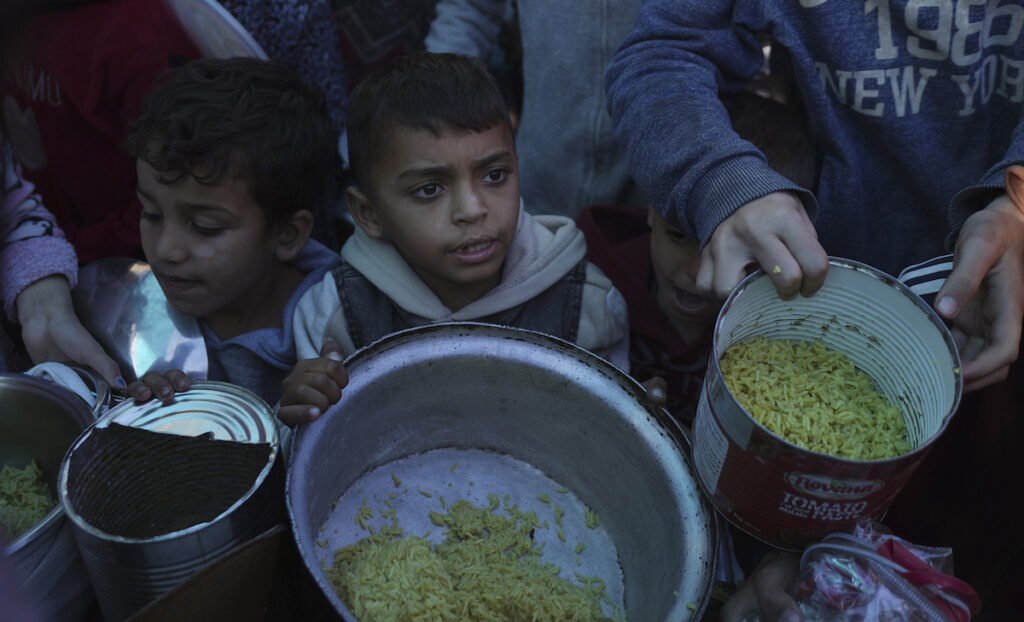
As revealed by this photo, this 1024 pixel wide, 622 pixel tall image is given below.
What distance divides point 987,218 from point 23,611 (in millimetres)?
1532

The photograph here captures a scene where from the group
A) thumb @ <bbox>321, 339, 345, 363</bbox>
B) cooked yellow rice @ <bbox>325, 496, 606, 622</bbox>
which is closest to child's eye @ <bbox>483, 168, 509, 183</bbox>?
thumb @ <bbox>321, 339, 345, 363</bbox>

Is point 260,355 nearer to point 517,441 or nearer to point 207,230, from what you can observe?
point 207,230

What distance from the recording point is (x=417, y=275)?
6.05 feet

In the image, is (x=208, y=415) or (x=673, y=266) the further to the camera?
(x=673, y=266)

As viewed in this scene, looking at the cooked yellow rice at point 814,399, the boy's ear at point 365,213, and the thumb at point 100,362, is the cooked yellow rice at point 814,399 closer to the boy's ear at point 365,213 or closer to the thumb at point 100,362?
the boy's ear at point 365,213

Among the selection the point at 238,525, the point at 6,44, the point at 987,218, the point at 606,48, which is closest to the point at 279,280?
the point at 238,525

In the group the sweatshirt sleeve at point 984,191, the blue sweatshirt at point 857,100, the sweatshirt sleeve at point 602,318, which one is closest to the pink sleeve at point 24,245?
the sweatshirt sleeve at point 602,318

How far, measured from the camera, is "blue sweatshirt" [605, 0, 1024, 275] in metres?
1.45

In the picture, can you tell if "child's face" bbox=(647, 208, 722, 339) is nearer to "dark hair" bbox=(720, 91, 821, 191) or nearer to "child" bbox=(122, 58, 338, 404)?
"dark hair" bbox=(720, 91, 821, 191)

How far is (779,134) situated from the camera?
1.74 metres

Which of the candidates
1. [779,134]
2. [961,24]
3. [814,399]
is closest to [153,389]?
[814,399]

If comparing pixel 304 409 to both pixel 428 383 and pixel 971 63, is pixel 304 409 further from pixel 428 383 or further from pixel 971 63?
pixel 971 63

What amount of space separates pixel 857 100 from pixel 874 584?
1.17m

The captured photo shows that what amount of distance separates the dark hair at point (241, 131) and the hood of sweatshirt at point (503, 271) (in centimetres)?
27
